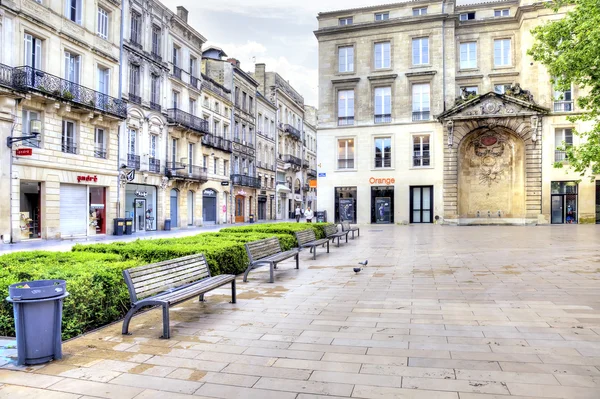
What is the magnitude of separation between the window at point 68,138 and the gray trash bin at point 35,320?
21.2 metres

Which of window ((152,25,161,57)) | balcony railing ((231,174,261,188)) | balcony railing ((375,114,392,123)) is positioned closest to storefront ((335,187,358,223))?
balcony railing ((375,114,392,123))

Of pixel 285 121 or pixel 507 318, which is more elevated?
pixel 285 121

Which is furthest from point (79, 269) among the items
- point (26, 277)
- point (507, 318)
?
point (507, 318)

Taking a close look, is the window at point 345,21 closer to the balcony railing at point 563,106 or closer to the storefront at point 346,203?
the storefront at point 346,203

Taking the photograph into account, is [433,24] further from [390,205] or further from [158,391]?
[158,391]

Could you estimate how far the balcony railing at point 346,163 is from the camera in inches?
1450

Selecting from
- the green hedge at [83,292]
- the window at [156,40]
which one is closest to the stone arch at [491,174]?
the window at [156,40]

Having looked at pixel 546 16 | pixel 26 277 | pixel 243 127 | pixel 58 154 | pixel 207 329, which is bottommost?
pixel 207 329

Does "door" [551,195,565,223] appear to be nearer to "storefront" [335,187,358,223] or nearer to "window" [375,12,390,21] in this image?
"storefront" [335,187,358,223]

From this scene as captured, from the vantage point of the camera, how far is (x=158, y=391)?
3.74m

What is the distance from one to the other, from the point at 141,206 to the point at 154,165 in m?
3.07

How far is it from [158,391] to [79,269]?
10.1 ft

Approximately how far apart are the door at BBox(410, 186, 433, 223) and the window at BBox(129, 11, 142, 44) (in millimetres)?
22876

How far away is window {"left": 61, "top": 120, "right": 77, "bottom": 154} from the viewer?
2297cm
